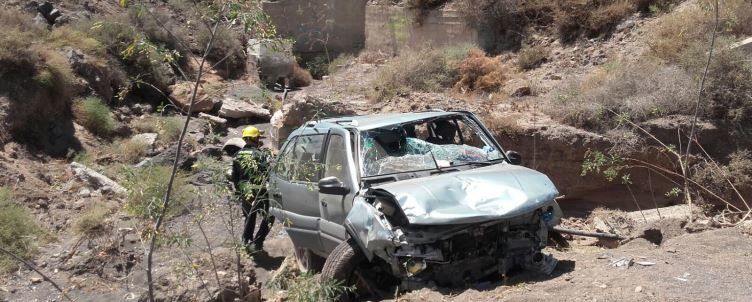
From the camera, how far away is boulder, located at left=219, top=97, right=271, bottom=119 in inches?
783

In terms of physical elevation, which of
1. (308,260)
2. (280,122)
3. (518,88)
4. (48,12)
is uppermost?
(48,12)

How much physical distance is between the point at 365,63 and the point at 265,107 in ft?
14.2

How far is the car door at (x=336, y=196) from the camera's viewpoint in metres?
6.55

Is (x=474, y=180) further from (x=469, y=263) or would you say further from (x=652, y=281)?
(x=652, y=281)

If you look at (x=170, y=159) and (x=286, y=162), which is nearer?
(x=286, y=162)

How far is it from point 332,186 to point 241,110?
1395 cm

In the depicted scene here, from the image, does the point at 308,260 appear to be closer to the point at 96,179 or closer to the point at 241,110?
the point at 96,179

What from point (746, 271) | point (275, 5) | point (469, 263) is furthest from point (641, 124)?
point (275, 5)

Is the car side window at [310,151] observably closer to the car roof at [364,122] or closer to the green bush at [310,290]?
the car roof at [364,122]

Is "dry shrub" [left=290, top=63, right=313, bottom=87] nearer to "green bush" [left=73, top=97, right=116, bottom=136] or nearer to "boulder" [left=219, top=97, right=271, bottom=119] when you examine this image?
"boulder" [left=219, top=97, right=271, bottom=119]

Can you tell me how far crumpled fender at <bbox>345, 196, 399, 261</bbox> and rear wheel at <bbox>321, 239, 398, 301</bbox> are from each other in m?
0.16

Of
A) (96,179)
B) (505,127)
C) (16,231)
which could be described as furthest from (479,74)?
(16,231)

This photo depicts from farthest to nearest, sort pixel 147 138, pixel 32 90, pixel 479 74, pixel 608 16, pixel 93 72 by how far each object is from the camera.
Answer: pixel 93 72 < pixel 147 138 < pixel 608 16 < pixel 479 74 < pixel 32 90

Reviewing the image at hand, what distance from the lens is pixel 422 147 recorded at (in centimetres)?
713
